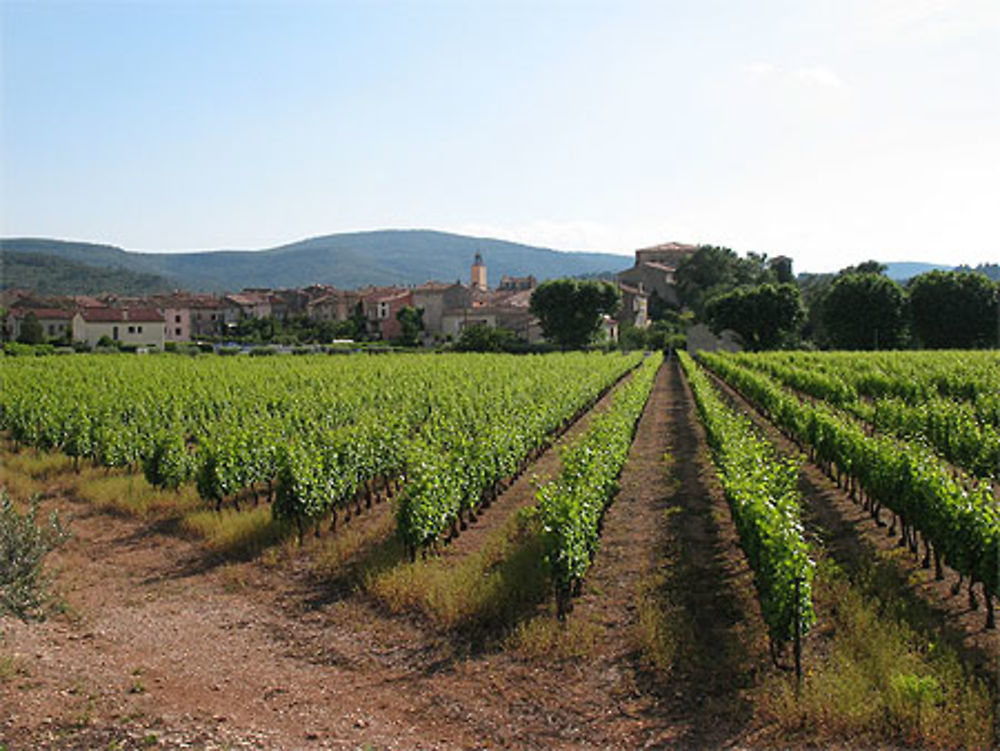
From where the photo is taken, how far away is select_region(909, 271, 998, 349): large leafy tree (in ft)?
210

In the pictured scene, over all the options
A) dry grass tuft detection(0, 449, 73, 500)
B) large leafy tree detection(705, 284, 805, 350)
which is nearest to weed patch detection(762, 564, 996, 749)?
dry grass tuft detection(0, 449, 73, 500)

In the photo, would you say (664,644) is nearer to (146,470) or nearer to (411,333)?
(146,470)

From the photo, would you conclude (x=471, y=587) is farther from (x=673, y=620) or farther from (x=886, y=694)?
(x=886, y=694)

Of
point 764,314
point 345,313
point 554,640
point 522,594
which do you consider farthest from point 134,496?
point 345,313

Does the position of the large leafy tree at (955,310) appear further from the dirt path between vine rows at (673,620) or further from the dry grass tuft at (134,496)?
the dry grass tuft at (134,496)

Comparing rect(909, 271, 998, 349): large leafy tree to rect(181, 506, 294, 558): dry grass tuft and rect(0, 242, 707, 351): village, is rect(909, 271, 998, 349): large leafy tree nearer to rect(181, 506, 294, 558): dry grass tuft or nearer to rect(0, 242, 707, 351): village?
rect(0, 242, 707, 351): village

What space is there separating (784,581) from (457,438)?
7.51 meters

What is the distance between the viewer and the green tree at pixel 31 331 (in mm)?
86412

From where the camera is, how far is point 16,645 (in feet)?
28.4

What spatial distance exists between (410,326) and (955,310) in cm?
6263

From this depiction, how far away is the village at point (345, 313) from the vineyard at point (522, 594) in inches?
2693

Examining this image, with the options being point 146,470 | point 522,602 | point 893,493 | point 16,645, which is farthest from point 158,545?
point 893,493

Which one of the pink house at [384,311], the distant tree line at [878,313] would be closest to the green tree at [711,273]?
the distant tree line at [878,313]

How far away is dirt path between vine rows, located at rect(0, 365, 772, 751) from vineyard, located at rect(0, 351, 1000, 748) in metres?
0.04
